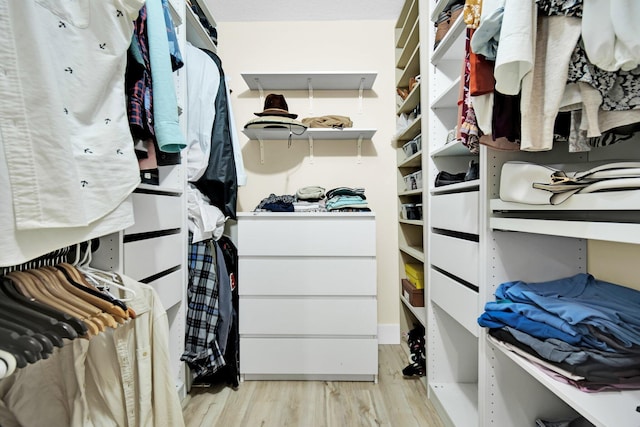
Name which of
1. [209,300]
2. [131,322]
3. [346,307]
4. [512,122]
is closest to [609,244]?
[512,122]

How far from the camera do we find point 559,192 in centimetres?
74

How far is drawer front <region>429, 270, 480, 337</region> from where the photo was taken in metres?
1.14

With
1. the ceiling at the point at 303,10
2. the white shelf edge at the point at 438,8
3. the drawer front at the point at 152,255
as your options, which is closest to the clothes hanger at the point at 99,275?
the drawer front at the point at 152,255

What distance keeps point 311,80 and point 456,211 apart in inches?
53.6

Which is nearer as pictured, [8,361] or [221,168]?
[8,361]

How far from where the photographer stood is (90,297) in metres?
0.75

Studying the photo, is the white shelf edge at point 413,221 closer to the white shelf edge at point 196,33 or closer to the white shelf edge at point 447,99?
the white shelf edge at point 447,99

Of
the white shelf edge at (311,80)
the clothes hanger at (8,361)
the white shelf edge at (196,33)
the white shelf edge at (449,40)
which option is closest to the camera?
the clothes hanger at (8,361)

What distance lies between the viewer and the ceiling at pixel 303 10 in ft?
6.83

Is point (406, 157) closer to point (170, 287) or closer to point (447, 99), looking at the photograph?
point (447, 99)

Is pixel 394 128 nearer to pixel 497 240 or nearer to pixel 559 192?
pixel 497 240

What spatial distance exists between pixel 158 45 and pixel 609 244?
156 centimetres

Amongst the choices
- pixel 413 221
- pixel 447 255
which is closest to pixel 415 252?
pixel 413 221

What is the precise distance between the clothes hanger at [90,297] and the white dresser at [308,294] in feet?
3.17
